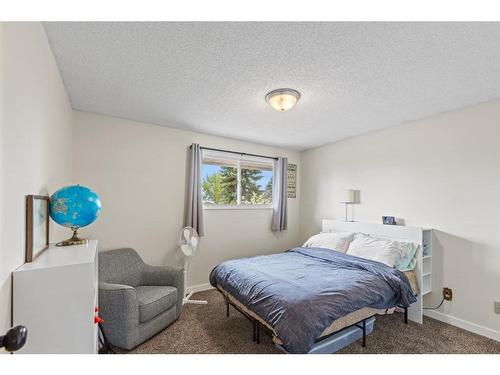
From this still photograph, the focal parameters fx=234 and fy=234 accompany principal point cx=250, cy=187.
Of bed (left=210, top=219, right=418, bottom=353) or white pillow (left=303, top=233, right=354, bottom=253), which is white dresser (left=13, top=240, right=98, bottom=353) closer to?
bed (left=210, top=219, right=418, bottom=353)

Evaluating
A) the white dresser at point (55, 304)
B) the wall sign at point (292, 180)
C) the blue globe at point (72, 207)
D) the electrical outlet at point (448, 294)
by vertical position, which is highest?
the wall sign at point (292, 180)

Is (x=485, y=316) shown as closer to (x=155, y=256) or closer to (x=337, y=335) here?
(x=337, y=335)

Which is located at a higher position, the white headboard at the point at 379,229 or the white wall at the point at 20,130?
the white wall at the point at 20,130

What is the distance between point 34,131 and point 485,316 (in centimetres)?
416

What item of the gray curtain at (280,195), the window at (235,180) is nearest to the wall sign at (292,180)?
the gray curtain at (280,195)

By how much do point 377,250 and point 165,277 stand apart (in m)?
2.54

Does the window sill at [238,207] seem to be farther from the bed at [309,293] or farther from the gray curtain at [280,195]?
the bed at [309,293]

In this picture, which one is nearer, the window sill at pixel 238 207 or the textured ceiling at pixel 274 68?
the textured ceiling at pixel 274 68

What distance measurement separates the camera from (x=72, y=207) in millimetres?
1422

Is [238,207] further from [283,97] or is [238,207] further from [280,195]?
[283,97]

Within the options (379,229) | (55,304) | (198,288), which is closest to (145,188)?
(198,288)

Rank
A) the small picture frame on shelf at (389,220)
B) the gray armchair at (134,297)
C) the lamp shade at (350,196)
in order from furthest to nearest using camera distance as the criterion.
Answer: the lamp shade at (350,196)
the small picture frame on shelf at (389,220)
the gray armchair at (134,297)

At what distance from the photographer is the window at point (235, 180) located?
381cm

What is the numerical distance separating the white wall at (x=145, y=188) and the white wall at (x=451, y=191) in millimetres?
2203
